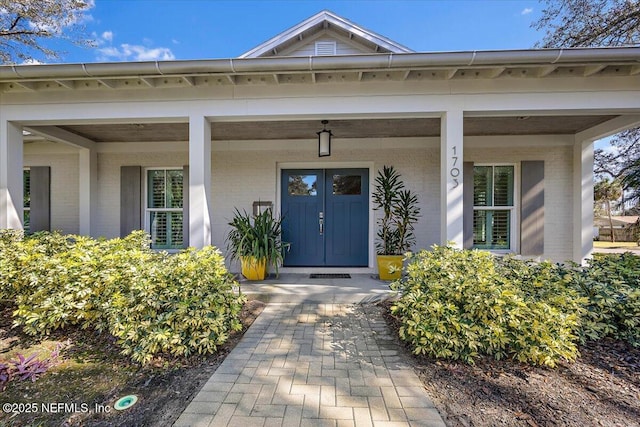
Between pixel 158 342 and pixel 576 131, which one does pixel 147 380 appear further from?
pixel 576 131

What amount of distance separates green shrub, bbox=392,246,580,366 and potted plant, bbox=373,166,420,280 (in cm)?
215

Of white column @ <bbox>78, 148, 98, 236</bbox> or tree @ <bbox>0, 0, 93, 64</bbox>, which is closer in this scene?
white column @ <bbox>78, 148, 98, 236</bbox>

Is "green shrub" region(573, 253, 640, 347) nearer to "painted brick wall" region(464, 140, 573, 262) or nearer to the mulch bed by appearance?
the mulch bed

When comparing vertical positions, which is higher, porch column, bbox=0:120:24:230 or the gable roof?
the gable roof

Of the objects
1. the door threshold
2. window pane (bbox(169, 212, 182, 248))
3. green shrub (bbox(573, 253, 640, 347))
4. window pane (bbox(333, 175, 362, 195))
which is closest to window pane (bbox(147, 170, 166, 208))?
window pane (bbox(169, 212, 182, 248))

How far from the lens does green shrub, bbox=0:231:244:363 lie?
228 cm

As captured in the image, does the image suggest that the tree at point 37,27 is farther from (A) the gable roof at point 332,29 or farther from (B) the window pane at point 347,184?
→ (B) the window pane at point 347,184

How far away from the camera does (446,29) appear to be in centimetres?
688

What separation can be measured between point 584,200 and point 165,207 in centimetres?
769

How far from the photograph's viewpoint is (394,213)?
4945 mm

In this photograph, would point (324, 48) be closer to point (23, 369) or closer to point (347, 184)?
point (347, 184)

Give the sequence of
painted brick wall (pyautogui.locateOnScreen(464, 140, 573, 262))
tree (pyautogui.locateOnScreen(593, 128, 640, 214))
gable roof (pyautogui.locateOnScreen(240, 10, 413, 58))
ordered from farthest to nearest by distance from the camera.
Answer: tree (pyautogui.locateOnScreen(593, 128, 640, 214)), painted brick wall (pyautogui.locateOnScreen(464, 140, 573, 262)), gable roof (pyautogui.locateOnScreen(240, 10, 413, 58))

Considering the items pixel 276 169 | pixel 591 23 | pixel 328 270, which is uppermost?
pixel 591 23

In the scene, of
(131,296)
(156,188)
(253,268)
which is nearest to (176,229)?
(156,188)
